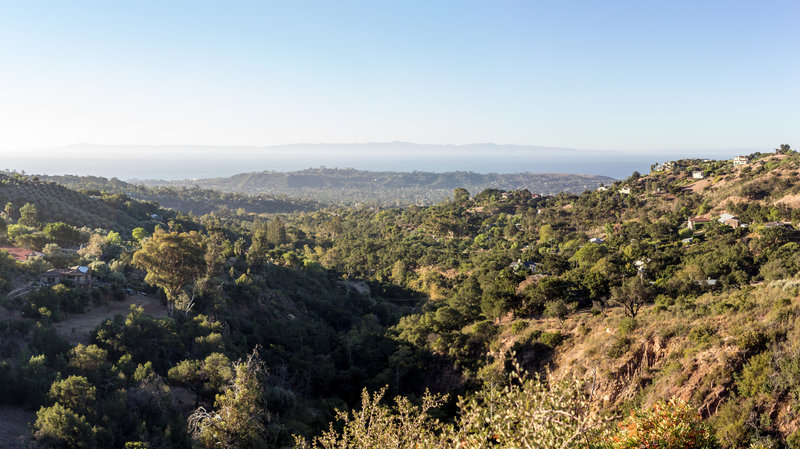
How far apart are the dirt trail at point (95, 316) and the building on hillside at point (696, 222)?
137 ft

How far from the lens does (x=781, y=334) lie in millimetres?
12398

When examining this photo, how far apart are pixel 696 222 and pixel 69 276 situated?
154ft

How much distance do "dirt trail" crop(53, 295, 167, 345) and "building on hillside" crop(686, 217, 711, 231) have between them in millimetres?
41625

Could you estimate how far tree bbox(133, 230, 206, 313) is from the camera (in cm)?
1964

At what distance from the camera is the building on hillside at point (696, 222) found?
3609 cm

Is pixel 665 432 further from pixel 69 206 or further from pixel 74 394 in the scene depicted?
pixel 69 206

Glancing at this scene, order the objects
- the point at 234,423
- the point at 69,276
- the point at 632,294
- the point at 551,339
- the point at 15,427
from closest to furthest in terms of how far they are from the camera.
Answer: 1. the point at 234,423
2. the point at 15,427
3. the point at 551,339
4. the point at 632,294
5. the point at 69,276

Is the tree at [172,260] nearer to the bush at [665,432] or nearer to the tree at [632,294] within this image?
the bush at [665,432]

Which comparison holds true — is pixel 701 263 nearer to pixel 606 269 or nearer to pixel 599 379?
pixel 606 269

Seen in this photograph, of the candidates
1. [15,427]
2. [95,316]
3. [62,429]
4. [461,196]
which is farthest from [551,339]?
[461,196]

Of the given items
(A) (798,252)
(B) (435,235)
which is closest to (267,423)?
(A) (798,252)

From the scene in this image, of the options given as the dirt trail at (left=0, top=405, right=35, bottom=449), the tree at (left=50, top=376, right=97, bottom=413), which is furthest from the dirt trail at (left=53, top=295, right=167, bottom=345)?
the tree at (left=50, top=376, right=97, bottom=413)

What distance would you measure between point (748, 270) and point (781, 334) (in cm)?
1313

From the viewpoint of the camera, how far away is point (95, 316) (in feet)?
58.6
